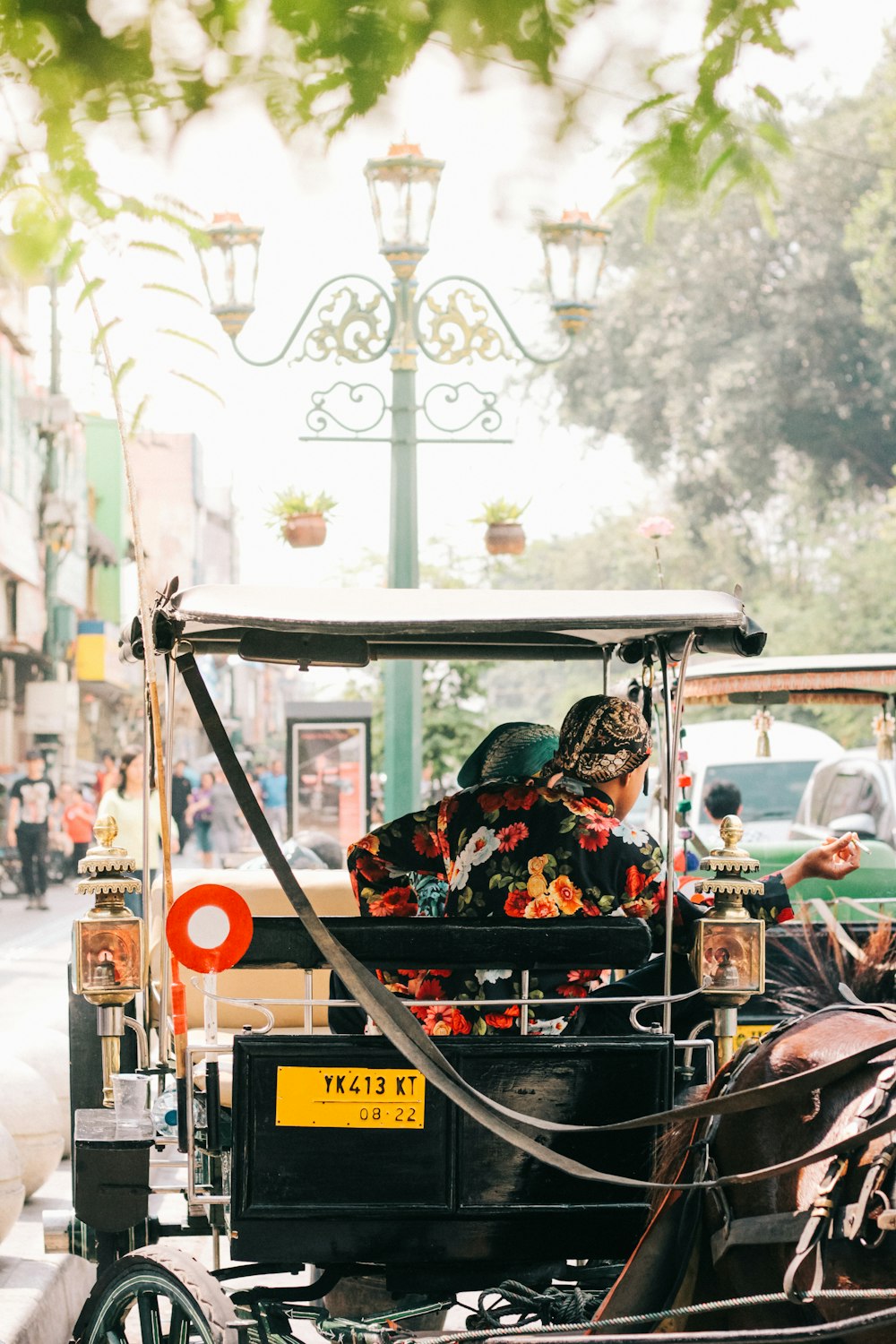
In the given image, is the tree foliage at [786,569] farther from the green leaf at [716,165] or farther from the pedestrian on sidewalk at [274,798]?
the green leaf at [716,165]

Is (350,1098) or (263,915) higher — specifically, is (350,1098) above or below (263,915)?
below

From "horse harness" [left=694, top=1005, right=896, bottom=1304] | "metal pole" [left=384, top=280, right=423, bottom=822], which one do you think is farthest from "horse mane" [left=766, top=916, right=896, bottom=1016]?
"metal pole" [left=384, top=280, right=423, bottom=822]

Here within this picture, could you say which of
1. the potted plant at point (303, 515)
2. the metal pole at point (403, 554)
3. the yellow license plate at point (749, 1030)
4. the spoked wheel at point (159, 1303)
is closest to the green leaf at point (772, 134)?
the spoked wheel at point (159, 1303)

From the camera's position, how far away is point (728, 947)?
4.65 meters

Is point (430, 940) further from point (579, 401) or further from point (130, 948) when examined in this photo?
point (579, 401)

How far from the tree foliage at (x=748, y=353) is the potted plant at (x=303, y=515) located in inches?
1067

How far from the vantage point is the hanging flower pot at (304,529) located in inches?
484

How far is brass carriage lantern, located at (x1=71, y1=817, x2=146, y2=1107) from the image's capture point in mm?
4656

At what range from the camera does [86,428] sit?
162ft

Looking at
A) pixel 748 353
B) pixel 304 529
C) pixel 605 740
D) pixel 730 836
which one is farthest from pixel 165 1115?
pixel 748 353

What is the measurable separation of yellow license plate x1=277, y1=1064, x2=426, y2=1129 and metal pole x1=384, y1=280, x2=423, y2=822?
6.18 m

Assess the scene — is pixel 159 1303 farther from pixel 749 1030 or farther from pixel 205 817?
pixel 205 817

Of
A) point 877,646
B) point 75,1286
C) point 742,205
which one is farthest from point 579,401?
point 75,1286

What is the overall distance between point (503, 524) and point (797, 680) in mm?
4954
